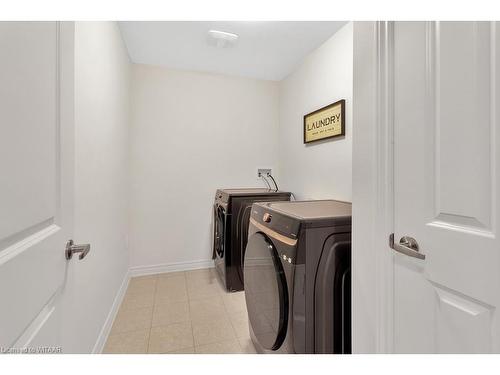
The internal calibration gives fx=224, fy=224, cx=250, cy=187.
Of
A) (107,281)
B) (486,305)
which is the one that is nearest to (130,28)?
(107,281)

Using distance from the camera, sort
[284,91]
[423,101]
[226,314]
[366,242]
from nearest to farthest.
A: 1. [423,101]
2. [366,242]
3. [226,314]
4. [284,91]

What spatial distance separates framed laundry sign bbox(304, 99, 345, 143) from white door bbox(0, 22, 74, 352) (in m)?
1.85

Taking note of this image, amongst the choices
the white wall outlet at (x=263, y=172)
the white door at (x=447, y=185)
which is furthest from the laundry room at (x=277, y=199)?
the white wall outlet at (x=263, y=172)

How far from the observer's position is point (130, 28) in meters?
2.00

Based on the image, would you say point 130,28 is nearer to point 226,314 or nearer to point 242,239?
point 242,239

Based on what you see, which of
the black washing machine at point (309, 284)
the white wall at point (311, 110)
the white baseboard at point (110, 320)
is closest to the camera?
the black washing machine at point (309, 284)

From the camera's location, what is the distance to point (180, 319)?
1856 mm

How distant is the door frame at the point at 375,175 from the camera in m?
0.89

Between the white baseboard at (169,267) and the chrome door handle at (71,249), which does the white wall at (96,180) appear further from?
the white baseboard at (169,267)

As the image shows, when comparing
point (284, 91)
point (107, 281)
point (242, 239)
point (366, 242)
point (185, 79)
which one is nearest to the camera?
point (366, 242)

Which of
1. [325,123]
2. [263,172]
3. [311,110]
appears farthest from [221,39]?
[263,172]

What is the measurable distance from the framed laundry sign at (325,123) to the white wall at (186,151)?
79 cm

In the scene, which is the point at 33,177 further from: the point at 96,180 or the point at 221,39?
the point at 221,39
